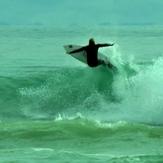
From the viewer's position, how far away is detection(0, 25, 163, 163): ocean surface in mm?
15758

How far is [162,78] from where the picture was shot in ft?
81.3

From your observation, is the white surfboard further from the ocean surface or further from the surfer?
the ocean surface

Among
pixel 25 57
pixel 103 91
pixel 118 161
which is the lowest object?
pixel 118 161

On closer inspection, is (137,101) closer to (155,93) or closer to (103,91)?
(155,93)

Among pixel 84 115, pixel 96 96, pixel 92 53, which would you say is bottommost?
pixel 84 115

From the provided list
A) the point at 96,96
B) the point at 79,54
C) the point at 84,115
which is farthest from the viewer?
the point at 96,96

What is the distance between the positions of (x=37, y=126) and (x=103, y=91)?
22.5ft

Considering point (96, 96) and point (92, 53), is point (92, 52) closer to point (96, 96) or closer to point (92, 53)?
point (92, 53)

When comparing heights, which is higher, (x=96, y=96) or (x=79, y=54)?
(x=79, y=54)

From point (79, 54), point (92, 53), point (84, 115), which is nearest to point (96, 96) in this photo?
point (79, 54)

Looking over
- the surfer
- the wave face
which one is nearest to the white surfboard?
the surfer

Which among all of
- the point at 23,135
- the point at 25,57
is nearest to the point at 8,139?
the point at 23,135

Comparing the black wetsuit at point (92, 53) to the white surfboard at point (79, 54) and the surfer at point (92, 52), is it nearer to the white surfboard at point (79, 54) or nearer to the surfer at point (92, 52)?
the surfer at point (92, 52)

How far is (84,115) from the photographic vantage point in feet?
73.4
